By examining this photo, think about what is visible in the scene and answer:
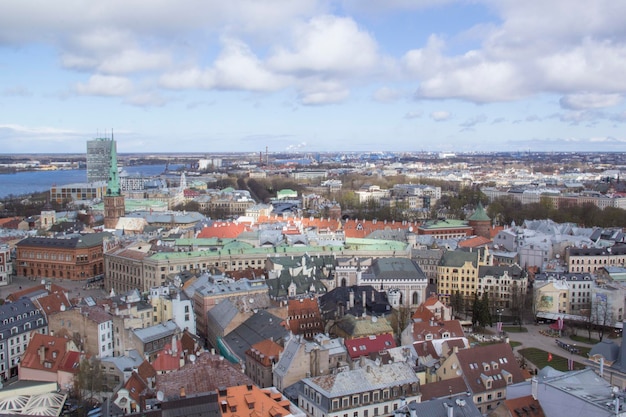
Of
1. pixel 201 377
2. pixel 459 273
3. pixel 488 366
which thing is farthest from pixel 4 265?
pixel 488 366

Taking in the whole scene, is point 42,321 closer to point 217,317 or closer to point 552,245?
point 217,317

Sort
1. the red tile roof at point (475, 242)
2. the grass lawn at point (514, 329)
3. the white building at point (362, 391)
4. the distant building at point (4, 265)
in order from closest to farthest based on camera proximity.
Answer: the white building at point (362, 391), the grass lawn at point (514, 329), the distant building at point (4, 265), the red tile roof at point (475, 242)

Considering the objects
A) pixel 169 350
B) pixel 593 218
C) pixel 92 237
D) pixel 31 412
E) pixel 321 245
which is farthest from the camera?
pixel 593 218

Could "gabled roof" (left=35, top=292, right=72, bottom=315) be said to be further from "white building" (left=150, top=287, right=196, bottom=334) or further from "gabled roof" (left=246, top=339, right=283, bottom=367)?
"gabled roof" (left=246, top=339, right=283, bottom=367)

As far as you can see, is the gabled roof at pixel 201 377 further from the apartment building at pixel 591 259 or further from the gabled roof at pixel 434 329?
the apartment building at pixel 591 259

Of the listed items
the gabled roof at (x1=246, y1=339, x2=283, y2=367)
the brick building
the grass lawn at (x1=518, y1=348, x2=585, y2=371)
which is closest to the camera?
the gabled roof at (x1=246, y1=339, x2=283, y2=367)

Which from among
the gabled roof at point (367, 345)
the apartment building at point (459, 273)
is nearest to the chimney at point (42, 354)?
the gabled roof at point (367, 345)

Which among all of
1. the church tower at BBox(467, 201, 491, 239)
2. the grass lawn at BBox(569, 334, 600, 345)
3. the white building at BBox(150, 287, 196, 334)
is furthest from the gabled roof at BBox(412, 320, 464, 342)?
the church tower at BBox(467, 201, 491, 239)

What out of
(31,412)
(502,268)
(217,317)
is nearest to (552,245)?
(502,268)

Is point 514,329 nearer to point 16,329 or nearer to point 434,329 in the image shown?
point 434,329
